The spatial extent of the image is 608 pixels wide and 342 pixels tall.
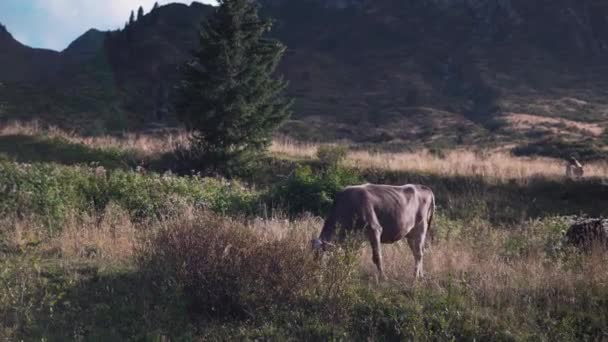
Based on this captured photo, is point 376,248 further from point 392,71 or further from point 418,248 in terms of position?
point 392,71

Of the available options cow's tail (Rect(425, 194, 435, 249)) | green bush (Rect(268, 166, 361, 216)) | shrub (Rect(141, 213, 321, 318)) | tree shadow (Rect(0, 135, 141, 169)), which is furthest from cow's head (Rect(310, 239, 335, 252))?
tree shadow (Rect(0, 135, 141, 169))

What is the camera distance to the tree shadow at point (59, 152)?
2047 cm

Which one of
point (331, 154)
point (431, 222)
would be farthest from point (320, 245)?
point (331, 154)

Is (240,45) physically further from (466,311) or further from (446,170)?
(466,311)

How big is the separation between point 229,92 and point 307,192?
7156mm

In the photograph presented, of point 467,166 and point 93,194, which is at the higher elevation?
point 93,194

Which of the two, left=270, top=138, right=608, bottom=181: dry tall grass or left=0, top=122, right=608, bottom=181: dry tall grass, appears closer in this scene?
left=270, top=138, right=608, bottom=181: dry tall grass

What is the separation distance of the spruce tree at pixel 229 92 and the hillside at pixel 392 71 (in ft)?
73.2

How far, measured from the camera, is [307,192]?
Answer: 46.1 feet

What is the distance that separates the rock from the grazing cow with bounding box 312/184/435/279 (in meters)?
2.25

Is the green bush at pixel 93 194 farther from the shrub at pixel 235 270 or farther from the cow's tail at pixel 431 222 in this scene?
the cow's tail at pixel 431 222

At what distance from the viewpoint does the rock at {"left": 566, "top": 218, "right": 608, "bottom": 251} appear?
349 inches

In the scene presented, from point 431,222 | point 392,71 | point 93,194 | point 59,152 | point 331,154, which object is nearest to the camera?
point 431,222

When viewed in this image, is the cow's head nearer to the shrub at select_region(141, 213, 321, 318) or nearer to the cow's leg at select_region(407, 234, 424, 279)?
the shrub at select_region(141, 213, 321, 318)
